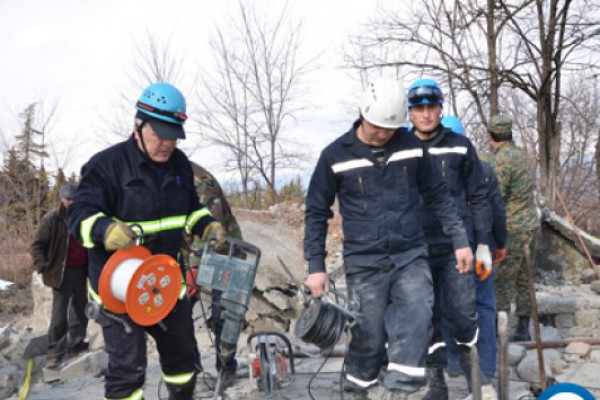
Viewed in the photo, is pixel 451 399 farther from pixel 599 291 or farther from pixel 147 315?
pixel 599 291

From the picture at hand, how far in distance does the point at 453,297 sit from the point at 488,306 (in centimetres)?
61

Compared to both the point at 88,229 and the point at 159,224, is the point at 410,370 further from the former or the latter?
the point at 88,229

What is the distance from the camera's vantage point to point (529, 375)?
4.36m

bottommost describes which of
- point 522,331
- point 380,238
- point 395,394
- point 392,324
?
point 522,331

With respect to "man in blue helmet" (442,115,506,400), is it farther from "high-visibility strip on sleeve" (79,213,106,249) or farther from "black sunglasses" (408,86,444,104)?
"high-visibility strip on sleeve" (79,213,106,249)

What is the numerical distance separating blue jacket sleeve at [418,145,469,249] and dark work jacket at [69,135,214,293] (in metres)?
1.52

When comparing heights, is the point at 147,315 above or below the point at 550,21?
below

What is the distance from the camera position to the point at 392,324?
10.4 ft

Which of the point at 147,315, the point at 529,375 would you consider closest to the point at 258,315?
the point at 529,375

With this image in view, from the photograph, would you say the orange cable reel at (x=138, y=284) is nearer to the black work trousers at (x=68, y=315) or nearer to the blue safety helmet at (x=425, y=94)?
the blue safety helmet at (x=425, y=94)

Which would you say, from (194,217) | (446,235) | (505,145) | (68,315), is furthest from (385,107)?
(68,315)

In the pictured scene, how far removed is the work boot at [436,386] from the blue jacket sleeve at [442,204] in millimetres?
962

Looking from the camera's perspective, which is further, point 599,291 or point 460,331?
point 599,291

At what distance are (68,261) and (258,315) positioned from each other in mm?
2896
